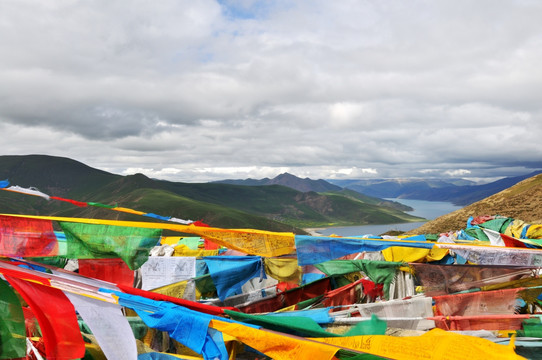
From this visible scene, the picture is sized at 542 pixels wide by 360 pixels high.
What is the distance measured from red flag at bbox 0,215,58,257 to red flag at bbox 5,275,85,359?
255 cm

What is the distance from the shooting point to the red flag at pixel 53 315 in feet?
16.2

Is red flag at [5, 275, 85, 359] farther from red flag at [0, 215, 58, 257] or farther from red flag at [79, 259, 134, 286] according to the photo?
red flag at [79, 259, 134, 286]

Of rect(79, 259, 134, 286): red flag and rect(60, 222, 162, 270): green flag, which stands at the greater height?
rect(60, 222, 162, 270): green flag

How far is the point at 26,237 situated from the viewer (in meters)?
7.30

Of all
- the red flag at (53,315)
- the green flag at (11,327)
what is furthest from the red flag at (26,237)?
the red flag at (53,315)

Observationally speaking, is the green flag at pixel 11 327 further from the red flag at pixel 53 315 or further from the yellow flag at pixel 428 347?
the yellow flag at pixel 428 347

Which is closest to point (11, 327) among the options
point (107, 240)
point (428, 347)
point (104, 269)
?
point (107, 240)

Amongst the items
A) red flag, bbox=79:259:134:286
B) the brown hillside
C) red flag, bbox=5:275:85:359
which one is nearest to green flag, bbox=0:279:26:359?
red flag, bbox=5:275:85:359

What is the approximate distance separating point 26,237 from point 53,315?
3.04 metres

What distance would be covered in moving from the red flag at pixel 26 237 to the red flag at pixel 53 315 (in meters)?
2.55

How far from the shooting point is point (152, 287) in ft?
33.6

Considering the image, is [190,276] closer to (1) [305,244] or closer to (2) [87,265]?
(2) [87,265]

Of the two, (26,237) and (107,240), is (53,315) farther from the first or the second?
(26,237)

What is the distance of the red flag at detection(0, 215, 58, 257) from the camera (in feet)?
23.6
